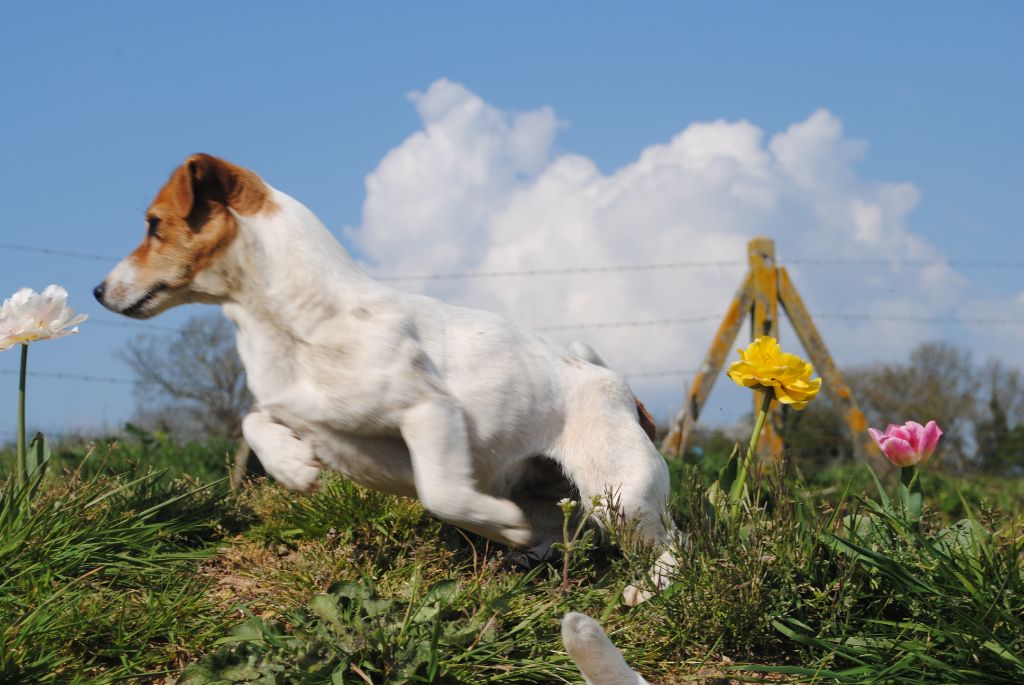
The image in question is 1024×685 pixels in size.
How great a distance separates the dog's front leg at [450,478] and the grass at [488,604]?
20 centimetres

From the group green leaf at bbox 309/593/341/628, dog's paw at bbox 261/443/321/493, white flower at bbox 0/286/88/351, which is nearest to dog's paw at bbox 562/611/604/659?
green leaf at bbox 309/593/341/628

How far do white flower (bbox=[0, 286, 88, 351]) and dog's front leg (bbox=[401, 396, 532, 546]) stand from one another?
5.79ft

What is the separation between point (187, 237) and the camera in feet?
11.6

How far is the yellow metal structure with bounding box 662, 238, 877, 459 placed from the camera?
9.52m

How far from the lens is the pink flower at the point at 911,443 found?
3746mm

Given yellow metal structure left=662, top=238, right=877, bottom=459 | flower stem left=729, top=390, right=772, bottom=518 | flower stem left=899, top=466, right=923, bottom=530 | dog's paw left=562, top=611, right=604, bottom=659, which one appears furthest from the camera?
yellow metal structure left=662, top=238, right=877, bottom=459

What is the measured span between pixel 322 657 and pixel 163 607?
86 centimetres

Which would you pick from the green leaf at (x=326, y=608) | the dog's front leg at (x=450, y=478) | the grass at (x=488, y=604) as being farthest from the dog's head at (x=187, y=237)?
the green leaf at (x=326, y=608)

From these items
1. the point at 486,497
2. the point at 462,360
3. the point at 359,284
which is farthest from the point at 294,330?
the point at 486,497

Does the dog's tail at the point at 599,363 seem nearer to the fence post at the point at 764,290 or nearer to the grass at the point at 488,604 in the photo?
the grass at the point at 488,604

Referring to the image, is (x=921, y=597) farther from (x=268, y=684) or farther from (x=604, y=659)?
(x=268, y=684)

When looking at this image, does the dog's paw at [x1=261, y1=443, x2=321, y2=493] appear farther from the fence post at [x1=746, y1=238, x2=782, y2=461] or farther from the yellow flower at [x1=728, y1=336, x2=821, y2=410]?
the fence post at [x1=746, y1=238, x2=782, y2=461]

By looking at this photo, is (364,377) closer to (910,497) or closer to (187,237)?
(187,237)

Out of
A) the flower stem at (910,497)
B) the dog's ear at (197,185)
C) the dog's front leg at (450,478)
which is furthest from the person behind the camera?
the flower stem at (910,497)
